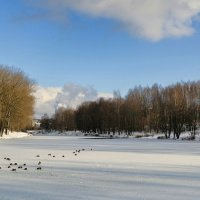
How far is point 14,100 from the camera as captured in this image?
83.9 metres

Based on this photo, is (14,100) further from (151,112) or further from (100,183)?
(100,183)

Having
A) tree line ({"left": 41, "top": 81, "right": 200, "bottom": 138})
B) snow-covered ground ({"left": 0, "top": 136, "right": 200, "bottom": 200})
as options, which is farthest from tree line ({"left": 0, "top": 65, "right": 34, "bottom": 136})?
snow-covered ground ({"left": 0, "top": 136, "right": 200, "bottom": 200})

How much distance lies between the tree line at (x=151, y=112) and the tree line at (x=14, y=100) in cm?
3361

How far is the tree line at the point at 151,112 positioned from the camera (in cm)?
10406

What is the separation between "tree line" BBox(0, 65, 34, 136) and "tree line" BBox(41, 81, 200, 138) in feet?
110

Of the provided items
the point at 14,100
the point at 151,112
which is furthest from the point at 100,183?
the point at 151,112

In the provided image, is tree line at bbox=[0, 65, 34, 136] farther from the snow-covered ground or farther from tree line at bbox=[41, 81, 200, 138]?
the snow-covered ground

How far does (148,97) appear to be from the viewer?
131375 mm

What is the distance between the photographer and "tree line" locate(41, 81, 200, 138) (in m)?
104

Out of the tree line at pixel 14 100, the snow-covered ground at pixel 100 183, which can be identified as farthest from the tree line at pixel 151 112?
the snow-covered ground at pixel 100 183

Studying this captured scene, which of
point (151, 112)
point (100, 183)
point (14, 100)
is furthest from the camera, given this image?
point (151, 112)

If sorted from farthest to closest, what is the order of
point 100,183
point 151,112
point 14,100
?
point 151,112 → point 14,100 → point 100,183

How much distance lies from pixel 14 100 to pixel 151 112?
50427 millimetres

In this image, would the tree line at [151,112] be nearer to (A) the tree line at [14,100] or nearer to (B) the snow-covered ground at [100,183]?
(A) the tree line at [14,100]
